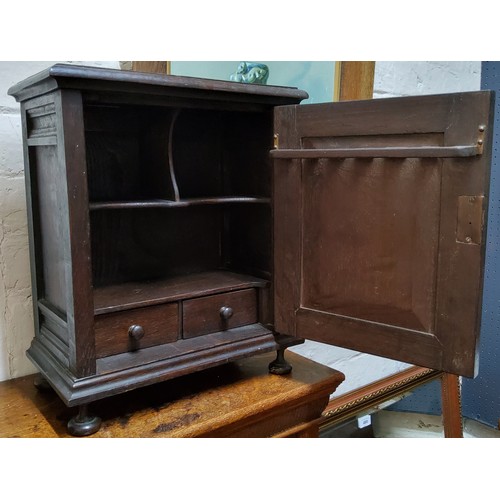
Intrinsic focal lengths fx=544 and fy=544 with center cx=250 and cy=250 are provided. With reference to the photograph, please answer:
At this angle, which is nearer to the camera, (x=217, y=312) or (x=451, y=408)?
(x=217, y=312)

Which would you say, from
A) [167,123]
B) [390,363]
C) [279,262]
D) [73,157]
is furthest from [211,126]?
[390,363]

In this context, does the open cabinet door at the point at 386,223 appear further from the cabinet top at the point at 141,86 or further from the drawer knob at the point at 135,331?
the drawer knob at the point at 135,331

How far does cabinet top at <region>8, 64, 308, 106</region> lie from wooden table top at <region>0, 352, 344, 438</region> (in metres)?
0.74

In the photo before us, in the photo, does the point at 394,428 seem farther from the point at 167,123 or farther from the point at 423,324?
the point at 167,123

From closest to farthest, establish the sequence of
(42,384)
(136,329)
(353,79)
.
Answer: (136,329)
(42,384)
(353,79)

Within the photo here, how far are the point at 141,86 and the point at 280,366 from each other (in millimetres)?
831

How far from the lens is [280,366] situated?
1527 millimetres

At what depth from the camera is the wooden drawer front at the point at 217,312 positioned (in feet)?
4.52

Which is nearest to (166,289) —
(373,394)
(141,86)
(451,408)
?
(141,86)

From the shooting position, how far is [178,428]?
4.02 feet

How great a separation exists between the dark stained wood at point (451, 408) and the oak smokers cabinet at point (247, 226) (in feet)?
4.21

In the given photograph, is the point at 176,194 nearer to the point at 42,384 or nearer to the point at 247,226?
the point at 247,226

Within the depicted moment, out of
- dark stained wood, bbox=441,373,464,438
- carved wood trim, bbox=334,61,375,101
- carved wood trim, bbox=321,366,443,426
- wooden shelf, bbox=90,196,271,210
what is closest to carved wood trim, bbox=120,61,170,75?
wooden shelf, bbox=90,196,271,210

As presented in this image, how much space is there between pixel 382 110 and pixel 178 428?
834mm
